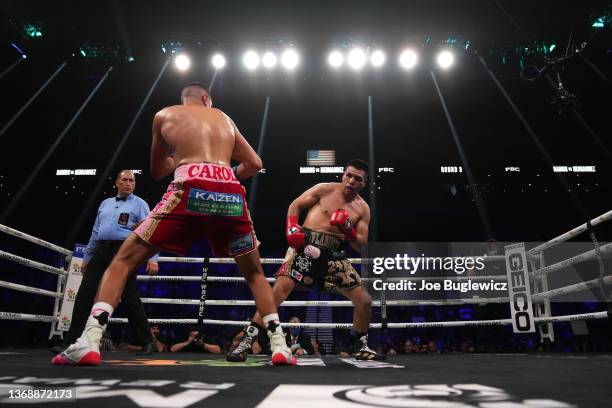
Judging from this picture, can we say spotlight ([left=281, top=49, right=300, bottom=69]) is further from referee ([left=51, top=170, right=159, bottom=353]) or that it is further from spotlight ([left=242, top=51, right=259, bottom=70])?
referee ([left=51, top=170, right=159, bottom=353])

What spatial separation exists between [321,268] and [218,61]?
201 inches

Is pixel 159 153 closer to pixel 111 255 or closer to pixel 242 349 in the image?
pixel 242 349

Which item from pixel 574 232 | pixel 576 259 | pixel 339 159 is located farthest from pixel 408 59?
pixel 576 259

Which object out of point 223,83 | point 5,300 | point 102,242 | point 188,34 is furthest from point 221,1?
point 5,300

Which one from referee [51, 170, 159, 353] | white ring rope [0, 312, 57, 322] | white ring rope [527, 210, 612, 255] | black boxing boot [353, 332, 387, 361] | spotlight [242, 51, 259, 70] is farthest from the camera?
spotlight [242, 51, 259, 70]

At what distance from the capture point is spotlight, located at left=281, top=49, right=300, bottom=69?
6672 mm

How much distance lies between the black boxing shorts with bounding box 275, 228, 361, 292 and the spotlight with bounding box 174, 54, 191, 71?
4.95 meters

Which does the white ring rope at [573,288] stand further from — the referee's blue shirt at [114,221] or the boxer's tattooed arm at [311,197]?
the referee's blue shirt at [114,221]

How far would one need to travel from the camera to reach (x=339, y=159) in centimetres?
1057

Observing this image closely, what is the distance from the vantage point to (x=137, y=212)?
307 cm

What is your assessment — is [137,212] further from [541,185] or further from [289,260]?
[541,185]

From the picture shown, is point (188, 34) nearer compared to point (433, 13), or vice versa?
point (433, 13)

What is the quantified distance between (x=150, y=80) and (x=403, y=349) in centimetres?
659

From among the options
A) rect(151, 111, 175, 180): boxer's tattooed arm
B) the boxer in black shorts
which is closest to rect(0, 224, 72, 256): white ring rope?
rect(151, 111, 175, 180): boxer's tattooed arm
